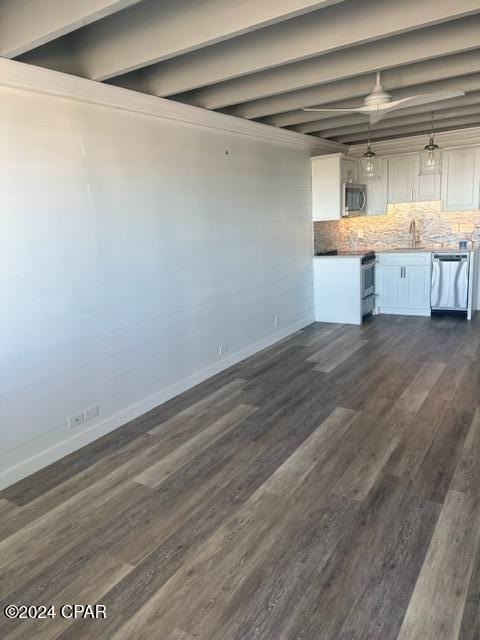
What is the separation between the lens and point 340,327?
21.2ft

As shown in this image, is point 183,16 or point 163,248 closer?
point 183,16

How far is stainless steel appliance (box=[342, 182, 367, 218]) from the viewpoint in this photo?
→ 256 inches

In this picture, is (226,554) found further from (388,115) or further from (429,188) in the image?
(429,188)

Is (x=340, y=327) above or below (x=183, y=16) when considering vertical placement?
below

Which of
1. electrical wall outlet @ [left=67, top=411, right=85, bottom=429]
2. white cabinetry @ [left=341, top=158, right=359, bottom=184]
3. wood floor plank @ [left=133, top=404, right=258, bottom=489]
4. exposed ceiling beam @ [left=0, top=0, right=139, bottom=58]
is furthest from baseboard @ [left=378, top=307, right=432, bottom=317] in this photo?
exposed ceiling beam @ [left=0, top=0, right=139, bottom=58]

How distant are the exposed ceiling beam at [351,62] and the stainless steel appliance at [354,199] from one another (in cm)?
281

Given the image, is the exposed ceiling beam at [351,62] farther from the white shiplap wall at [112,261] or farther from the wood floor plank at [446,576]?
the wood floor plank at [446,576]

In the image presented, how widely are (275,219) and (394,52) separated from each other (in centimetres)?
267

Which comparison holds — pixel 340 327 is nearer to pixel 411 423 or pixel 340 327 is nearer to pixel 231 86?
pixel 411 423

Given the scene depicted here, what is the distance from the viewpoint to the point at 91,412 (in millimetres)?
3480

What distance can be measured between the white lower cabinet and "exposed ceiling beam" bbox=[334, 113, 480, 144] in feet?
5.67

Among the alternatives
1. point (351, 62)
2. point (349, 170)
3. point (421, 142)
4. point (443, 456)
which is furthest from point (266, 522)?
point (421, 142)

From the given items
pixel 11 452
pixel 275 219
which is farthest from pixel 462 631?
pixel 275 219

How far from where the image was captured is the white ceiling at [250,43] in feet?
8.25
